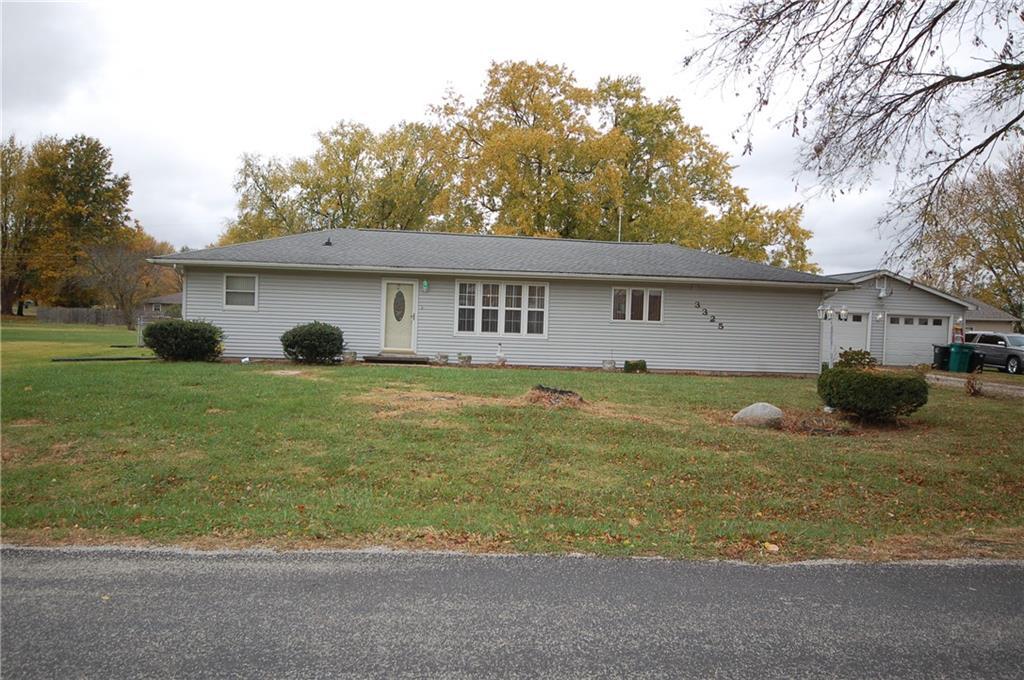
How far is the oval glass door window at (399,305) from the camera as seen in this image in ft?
56.5

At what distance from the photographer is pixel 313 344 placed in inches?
585

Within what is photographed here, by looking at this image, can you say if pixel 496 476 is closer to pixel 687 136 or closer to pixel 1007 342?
pixel 1007 342

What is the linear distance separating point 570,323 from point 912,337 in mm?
17222

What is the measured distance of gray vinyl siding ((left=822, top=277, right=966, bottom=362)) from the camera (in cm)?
2503

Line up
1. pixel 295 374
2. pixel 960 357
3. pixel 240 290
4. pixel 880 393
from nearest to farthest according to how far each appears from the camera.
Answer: pixel 880 393
pixel 295 374
pixel 240 290
pixel 960 357

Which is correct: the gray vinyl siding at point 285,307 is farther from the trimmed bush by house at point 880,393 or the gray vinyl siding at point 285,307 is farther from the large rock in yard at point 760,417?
the trimmed bush by house at point 880,393

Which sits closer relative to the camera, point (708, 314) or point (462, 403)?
point (462, 403)

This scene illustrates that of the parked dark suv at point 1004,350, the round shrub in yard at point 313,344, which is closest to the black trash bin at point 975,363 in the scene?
the parked dark suv at point 1004,350

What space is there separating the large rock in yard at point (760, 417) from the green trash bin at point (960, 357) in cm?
1882

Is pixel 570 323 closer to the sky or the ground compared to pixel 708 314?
closer to the ground

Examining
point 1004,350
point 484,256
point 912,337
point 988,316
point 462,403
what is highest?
point 484,256

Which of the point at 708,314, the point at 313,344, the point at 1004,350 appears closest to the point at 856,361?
the point at 708,314

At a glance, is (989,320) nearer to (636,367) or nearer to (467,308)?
(636,367)

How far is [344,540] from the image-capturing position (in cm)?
462
